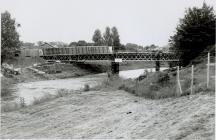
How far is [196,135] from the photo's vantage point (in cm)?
1224

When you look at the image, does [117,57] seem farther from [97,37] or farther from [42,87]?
[97,37]

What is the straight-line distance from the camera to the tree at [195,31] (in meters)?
42.2

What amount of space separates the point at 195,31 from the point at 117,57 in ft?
154

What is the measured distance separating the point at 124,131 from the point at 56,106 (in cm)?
1102

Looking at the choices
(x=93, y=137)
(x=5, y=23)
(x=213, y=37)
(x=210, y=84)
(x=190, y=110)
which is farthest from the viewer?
(x=5, y=23)

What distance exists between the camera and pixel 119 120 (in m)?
17.8

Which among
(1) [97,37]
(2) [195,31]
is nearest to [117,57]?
(2) [195,31]

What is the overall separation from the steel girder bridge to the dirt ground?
59.3 metres

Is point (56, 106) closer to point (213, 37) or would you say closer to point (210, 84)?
point (210, 84)

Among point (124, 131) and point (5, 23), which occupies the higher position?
point (5, 23)

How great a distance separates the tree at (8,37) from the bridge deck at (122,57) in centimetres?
1519

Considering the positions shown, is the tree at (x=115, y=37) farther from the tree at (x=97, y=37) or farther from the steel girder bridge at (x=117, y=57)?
the steel girder bridge at (x=117, y=57)

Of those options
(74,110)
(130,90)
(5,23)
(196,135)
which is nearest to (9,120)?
(74,110)

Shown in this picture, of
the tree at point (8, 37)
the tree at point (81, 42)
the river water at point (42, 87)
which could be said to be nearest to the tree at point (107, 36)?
the tree at point (81, 42)
